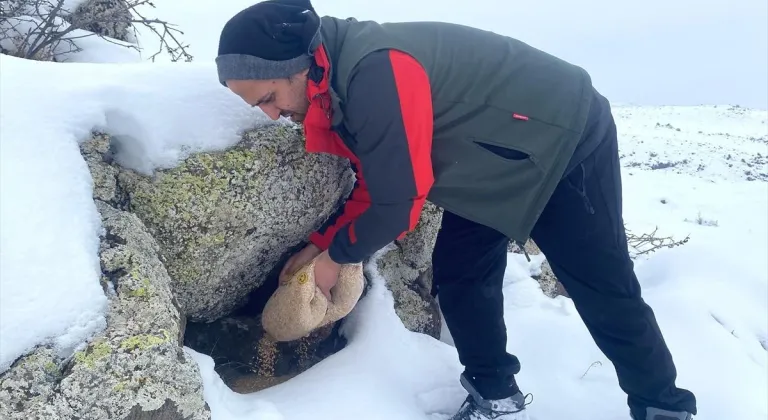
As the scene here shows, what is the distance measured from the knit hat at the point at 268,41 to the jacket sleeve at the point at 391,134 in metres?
0.20

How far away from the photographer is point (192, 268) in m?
2.62

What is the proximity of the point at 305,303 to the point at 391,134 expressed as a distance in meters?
0.94

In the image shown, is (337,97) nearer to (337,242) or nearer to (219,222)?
(337,242)

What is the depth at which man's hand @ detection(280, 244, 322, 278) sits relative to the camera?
111 inches

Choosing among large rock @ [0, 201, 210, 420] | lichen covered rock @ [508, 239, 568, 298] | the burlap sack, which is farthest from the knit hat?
lichen covered rock @ [508, 239, 568, 298]

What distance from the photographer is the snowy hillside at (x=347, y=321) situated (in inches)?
75.4

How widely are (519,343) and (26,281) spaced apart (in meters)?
2.57

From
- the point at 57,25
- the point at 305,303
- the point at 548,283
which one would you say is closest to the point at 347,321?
the point at 305,303

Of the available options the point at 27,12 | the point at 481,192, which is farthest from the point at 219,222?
the point at 27,12

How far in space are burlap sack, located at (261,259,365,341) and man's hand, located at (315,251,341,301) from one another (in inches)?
1.0

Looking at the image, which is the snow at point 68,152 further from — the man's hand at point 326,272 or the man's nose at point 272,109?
the man's hand at point 326,272

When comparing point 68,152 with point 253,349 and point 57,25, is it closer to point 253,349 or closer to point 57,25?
point 253,349

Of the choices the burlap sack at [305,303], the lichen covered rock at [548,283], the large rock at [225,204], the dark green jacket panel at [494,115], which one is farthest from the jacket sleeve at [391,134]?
the lichen covered rock at [548,283]

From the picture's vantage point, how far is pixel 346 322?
10.4 feet
